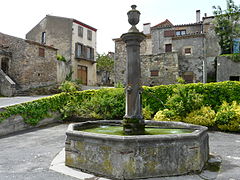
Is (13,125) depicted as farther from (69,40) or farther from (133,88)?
(69,40)

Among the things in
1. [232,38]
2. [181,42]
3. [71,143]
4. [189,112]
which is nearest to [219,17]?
[232,38]

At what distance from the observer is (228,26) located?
24047 millimetres

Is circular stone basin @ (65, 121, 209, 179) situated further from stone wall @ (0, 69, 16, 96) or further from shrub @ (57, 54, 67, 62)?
shrub @ (57, 54, 67, 62)

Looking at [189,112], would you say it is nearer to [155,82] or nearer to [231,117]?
[231,117]

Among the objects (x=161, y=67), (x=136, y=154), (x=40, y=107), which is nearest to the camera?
(x=136, y=154)

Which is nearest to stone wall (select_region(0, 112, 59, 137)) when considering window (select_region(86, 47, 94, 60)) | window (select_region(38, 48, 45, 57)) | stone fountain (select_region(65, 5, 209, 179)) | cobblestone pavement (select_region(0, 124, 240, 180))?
cobblestone pavement (select_region(0, 124, 240, 180))

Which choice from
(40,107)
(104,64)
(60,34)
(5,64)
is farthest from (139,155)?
(104,64)

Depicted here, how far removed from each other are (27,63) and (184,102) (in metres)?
18.5

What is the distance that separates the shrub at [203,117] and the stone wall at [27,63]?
1841 centimetres

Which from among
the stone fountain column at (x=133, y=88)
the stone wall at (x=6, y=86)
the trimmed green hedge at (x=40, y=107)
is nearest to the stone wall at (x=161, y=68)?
the trimmed green hedge at (x=40, y=107)

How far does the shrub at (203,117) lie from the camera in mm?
9469

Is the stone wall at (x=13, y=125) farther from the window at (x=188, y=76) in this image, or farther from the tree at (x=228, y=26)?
the tree at (x=228, y=26)

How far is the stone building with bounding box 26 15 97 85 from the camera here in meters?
27.4

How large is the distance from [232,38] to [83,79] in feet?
70.8
